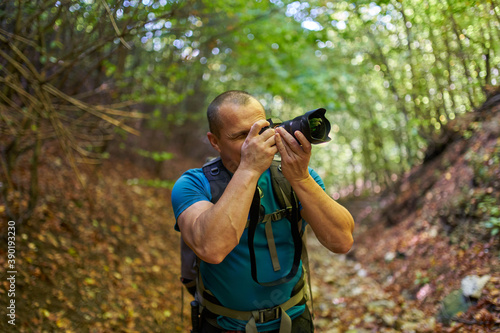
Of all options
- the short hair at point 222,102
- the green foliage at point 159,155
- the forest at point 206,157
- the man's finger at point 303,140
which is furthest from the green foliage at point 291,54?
the green foliage at point 159,155

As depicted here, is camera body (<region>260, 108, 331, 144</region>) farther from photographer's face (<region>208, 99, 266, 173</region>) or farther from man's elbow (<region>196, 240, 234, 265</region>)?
man's elbow (<region>196, 240, 234, 265</region>)

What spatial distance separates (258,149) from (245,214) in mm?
324

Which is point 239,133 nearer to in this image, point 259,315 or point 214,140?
point 214,140

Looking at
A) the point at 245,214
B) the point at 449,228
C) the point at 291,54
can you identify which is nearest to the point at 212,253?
the point at 245,214

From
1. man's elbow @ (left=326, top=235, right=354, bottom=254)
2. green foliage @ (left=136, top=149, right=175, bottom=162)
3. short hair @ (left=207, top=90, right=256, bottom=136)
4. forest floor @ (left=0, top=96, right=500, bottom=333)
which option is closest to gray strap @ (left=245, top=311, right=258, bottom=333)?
man's elbow @ (left=326, top=235, right=354, bottom=254)

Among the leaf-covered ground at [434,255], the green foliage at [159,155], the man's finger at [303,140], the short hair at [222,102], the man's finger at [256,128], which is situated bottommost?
the leaf-covered ground at [434,255]

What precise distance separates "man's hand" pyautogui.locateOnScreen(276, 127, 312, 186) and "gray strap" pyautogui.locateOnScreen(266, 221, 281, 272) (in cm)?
27

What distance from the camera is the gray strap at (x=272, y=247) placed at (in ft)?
6.14

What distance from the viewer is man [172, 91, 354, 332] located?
1659mm

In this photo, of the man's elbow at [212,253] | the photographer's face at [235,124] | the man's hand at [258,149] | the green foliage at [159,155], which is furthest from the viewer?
the green foliage at [159,155]

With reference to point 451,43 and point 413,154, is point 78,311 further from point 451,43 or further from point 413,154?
point 413,154

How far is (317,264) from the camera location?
902 centimetres

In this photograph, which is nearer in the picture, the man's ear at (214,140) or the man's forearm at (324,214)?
the man's forearm at (324,214)

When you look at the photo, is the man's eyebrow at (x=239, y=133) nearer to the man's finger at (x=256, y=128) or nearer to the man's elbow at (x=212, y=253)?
the man's finger at (x=256, y=128)
